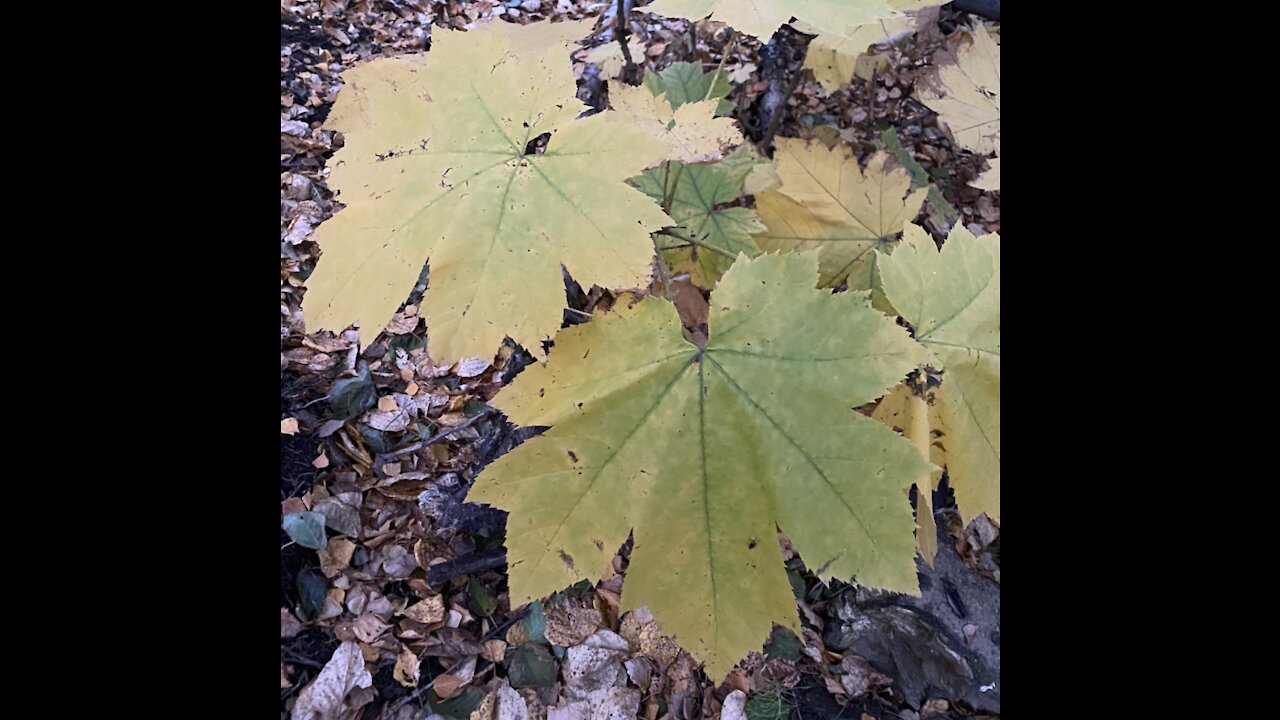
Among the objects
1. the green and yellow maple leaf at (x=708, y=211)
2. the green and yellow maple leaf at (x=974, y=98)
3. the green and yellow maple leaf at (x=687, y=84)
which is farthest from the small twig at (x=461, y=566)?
the green and yellow maple leaf at (x=974, y=98)

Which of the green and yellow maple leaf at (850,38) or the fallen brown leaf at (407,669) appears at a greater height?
the green and yellow maple leaf at (850,38)

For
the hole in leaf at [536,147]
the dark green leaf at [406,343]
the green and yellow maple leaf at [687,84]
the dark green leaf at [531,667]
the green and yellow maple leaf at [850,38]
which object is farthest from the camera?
the dark green leaf at [406,343]

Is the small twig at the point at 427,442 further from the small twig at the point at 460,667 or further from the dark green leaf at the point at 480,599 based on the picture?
the small twig at the point at 460,667

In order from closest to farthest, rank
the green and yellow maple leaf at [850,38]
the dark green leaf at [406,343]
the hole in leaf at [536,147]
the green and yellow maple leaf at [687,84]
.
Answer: the hole in leaf at [536,147]
the green and yellow maple leaf at [850,38]
the green and yellow maple leaf at [687,84]
the dark green leaf at [406,343]

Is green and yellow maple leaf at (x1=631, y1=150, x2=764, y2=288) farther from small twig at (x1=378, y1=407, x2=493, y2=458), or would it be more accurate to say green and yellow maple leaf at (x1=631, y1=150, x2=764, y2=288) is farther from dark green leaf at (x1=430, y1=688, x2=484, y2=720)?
dark green leaf at (x1=430, y1=688, x2=484, y2=720)

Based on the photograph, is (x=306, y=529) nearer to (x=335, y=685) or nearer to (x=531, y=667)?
(x=335, y=685)
